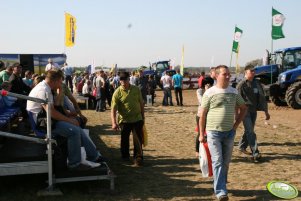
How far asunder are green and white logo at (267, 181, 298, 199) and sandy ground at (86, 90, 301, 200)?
89 millimetres

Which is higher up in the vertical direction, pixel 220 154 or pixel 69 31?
pixel 69 31

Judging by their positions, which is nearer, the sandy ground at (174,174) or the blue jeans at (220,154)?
the blue jeans at (220,154)

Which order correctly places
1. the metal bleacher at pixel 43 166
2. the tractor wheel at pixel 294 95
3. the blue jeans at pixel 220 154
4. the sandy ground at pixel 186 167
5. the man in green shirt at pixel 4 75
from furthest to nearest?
the tractor wheel at pixel 294 95, the man in green shirt at pixel 4 75, the sandy ground at pixel 186 167, the metal bleacher at pixel 43 166, the blue jeans at pixel 220 154

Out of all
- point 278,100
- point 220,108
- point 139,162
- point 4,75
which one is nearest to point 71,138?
point 139,162

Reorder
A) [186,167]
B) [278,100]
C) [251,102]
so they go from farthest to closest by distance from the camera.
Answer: [278,100], [251,102], [186,167]

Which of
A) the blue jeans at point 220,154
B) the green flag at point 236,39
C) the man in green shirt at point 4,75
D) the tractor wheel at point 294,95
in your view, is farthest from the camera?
the green flag at point 236,39

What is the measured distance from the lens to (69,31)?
2244cm

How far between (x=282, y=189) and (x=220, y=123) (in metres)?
1.39

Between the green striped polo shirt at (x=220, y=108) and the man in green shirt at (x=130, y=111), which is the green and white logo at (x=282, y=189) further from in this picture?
the man in green shirt at (x=130, y=111)

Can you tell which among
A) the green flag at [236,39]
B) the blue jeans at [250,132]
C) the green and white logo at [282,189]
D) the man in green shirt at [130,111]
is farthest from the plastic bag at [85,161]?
the green flag at [236,39]

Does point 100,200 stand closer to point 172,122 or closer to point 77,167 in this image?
point 77,167

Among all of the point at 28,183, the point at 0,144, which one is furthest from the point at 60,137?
the point at 0,144

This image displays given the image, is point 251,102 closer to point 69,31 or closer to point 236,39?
point 69,31

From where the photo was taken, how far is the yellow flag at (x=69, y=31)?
880 inches
